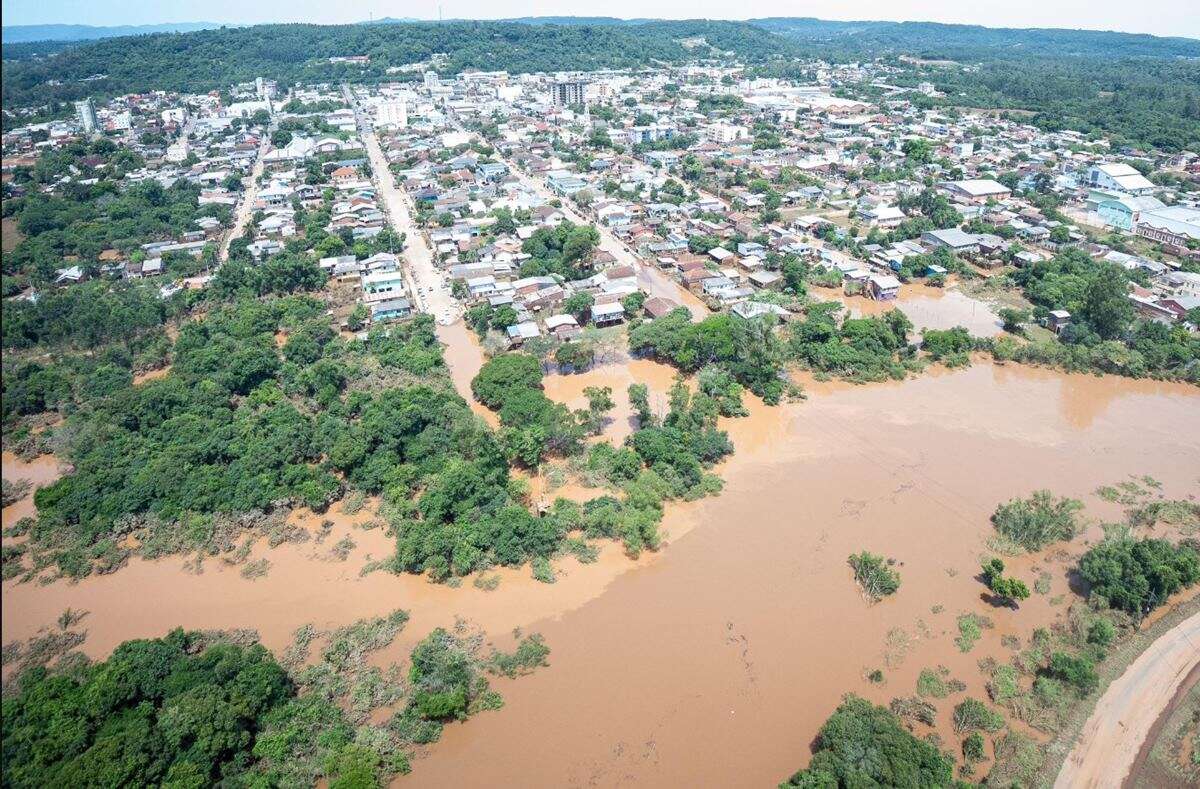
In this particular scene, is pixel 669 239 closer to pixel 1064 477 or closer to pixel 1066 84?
pixel 1064 477

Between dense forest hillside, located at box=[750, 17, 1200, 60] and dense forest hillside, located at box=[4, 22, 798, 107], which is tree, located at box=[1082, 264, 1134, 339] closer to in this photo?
dense forest hillside, located at box=[4, 22, 798, 107]

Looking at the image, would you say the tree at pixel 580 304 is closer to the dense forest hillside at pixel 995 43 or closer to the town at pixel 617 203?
the town at pixel 617 203

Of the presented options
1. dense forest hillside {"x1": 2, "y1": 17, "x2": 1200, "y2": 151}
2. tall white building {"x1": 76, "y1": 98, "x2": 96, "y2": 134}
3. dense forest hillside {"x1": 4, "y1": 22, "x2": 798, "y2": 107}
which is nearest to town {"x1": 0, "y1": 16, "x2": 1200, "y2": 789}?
tall white building {"x1": 76, "y1": 98, "x2": 96, "y2": 134}

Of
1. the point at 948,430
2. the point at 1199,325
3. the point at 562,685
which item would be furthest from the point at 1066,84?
the point at 562,685

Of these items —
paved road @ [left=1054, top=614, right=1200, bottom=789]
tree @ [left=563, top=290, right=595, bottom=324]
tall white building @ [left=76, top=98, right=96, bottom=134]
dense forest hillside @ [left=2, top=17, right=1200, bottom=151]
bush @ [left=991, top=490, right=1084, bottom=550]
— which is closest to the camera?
paved road @ [left=1054, top=614, right=1200, bottom=789]

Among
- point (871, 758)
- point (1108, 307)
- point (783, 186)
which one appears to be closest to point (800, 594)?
point (871, 758)

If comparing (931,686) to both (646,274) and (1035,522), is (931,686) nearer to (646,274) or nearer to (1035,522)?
(1035,522)

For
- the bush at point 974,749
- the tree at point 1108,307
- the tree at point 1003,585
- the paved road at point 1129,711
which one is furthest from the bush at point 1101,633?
the tree at point 1108,307
